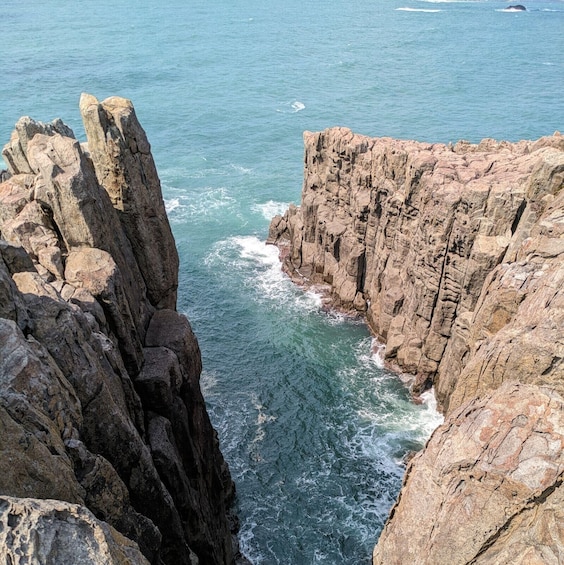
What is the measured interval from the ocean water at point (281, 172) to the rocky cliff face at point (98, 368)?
788cm

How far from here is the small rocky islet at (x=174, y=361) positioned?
46.6 ft

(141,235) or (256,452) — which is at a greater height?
(141,235)

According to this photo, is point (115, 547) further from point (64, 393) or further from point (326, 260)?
point (326, 260)

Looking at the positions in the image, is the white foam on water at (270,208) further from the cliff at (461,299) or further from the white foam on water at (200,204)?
the cliff at (461,299)

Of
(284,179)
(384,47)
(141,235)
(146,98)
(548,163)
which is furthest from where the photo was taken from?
(384,47)

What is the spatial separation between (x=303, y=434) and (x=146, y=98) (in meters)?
109

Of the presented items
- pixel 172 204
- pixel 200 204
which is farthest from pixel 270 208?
pixel 172 204

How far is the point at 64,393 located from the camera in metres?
15.9

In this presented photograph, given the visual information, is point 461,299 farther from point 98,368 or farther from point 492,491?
point 98,368

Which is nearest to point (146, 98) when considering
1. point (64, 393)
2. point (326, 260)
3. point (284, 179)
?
point (284, 179)

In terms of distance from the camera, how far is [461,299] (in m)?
43.0

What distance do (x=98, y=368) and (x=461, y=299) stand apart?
32.5 m

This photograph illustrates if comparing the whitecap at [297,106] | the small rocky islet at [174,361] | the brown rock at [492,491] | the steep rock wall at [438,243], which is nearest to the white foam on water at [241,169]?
the whitecap at [297,106]

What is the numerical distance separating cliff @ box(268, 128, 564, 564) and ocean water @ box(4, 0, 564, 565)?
5.94m
